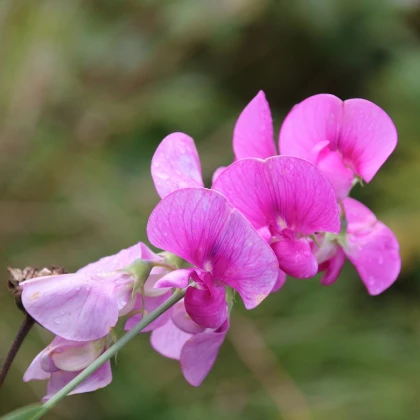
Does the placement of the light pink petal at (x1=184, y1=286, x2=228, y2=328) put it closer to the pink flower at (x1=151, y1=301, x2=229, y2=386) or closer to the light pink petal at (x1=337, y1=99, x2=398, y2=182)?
the pink flower at (x1=151, y1=301, x2=229, y2=386)

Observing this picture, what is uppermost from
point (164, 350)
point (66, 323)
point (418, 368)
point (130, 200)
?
point (66, 323)

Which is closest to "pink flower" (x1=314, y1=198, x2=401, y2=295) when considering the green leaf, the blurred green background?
the green leaf

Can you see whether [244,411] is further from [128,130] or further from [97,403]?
[128,130]

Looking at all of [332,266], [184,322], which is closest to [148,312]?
[184,322]

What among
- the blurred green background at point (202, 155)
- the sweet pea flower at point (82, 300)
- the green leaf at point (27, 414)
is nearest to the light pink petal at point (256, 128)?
the sweet pea flower at point (82, 300)

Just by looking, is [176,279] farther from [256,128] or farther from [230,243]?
[256,128]

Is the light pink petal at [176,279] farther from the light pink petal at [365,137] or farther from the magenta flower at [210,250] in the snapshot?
the light pink petal at [365,137]

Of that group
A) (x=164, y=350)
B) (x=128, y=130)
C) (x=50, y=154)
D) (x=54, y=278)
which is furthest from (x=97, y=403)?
(x=54, y=278)
